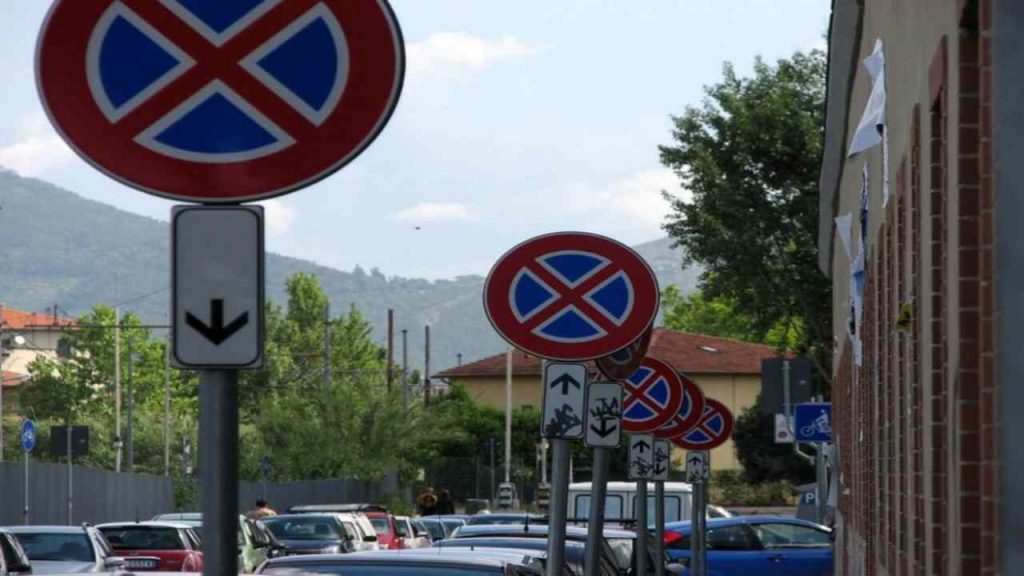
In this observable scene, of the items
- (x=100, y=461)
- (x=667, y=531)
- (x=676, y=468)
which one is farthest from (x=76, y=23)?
(x=100, y=461)

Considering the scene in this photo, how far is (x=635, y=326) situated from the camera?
14273 mm

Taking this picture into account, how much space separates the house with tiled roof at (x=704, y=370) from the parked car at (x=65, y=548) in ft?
309

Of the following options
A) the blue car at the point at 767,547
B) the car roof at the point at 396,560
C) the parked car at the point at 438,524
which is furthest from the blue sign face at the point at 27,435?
the car roof at the point at 396,560

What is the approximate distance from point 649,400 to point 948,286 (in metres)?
12.7

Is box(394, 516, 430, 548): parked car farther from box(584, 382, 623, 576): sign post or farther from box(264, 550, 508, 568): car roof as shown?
box(264, 550, 508, 568): car roof

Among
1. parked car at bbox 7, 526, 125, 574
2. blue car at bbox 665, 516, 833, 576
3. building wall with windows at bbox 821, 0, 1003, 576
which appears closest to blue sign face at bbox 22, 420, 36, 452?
blue car at bbox 665, 516, 833, 576

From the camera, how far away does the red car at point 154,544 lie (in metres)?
30.8

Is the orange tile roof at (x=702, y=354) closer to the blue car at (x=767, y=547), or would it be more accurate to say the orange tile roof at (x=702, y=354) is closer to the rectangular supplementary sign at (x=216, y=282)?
the blue car at (x=767, y=547)

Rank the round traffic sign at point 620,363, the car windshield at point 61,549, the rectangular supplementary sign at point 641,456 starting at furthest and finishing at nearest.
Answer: the car windshield at point 61,549, the rectangular supplementary sign at point 641,456, the round traffic sign at point 620,363

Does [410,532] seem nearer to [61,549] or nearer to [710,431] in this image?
[710,431]

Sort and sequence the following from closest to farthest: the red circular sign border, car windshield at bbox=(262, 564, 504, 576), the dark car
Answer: car windshield at bbox=(262, 564, 504, 576)
the red circular sign border
the dark car

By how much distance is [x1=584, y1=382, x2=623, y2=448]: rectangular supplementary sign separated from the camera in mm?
15939

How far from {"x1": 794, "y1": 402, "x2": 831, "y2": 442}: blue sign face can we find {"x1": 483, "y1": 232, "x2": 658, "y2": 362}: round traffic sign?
63.8 feet

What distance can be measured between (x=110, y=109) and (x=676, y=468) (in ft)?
335
